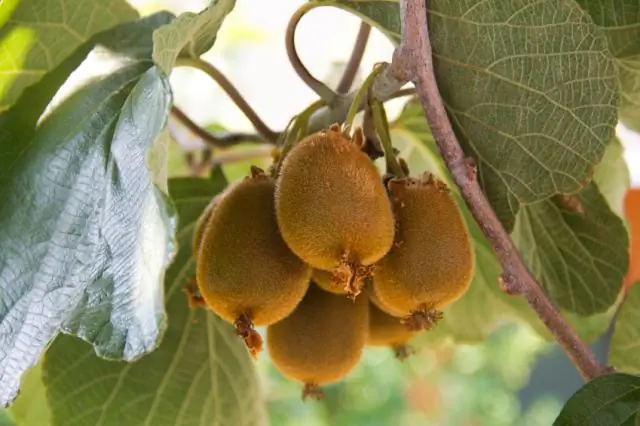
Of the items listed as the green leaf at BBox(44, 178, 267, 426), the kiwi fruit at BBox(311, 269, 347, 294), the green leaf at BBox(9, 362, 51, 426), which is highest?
the kiwi fruit at BBox(311, 269, 347, 294)

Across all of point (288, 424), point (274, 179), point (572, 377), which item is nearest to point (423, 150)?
point (274, 179)

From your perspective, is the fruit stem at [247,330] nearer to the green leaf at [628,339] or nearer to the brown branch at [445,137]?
the brown branch at [445,137]

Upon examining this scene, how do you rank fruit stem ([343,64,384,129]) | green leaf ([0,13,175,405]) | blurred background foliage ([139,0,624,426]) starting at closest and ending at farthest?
green leaf ([0,13,175,405]), fruit stem ([343,64,384,129]), blurred background foliage ([139,0,624,426])

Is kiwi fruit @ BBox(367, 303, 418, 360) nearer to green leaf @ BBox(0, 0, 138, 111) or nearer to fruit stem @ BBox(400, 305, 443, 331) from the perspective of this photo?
fruit stem @ BBox(400, 305, 443, 331)

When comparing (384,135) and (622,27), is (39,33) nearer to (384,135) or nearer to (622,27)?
(384,135)

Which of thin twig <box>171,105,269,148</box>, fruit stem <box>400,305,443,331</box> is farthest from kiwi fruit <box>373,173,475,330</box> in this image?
thin twig <box>171,105,269,148</box>

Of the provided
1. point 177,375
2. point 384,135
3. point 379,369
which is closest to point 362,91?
point 384,135

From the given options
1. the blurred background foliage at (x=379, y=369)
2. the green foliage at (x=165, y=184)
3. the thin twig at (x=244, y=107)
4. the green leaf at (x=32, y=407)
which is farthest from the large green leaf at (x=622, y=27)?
the blurred background foliage at (x=379, y=369)

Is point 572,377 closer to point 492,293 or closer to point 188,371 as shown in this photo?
point 492,293
